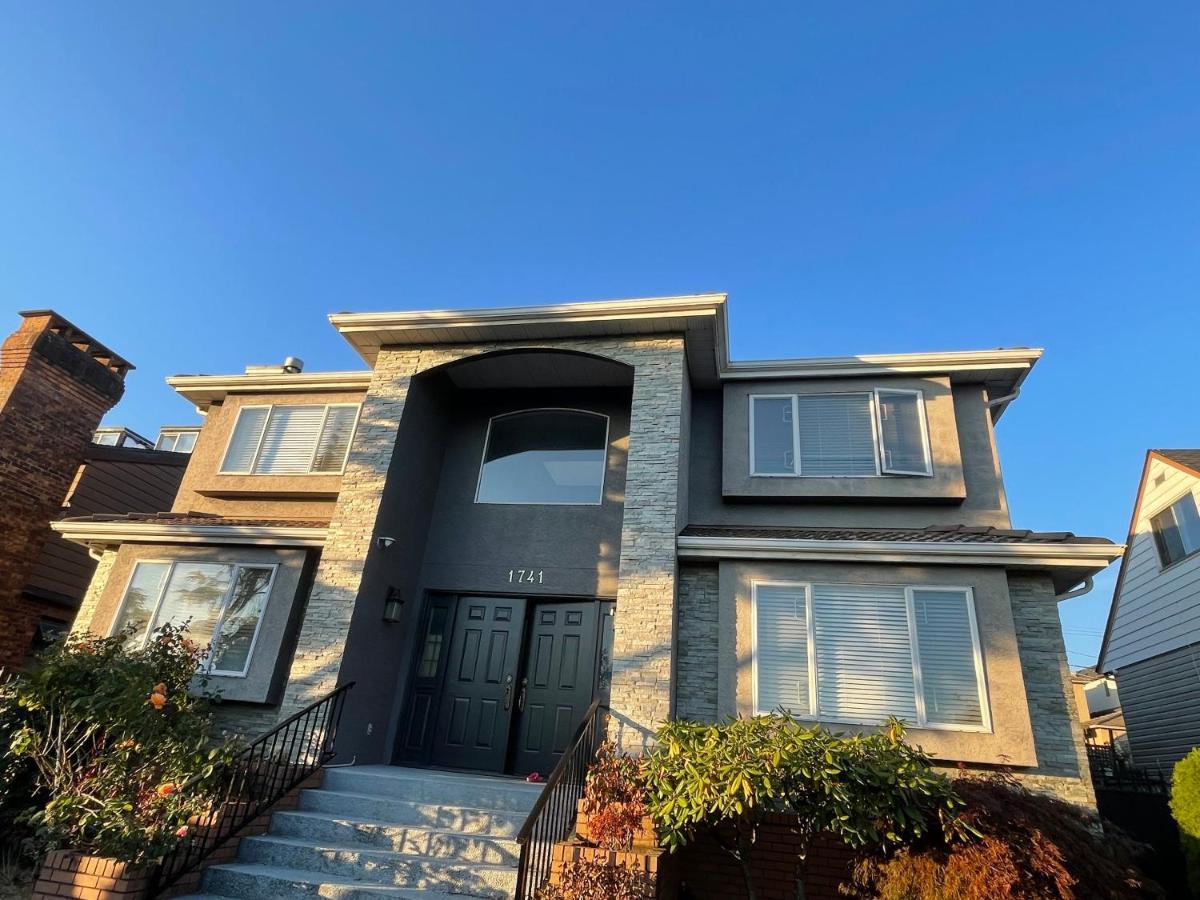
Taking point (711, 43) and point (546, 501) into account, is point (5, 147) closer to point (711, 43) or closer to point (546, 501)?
point (546, 501)

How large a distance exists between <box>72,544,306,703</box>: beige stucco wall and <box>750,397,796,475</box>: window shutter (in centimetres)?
635

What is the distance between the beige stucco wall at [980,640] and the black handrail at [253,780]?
14.1 feet

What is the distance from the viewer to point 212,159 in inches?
422

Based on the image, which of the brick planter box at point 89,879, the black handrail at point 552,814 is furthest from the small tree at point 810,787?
the brick planter box at point 89,879

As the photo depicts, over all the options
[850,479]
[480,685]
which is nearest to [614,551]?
[480,685]

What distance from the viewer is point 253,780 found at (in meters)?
5.98

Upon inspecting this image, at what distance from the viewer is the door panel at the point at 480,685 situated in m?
8.02

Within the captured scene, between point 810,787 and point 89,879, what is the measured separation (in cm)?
534

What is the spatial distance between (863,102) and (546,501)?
8.28m

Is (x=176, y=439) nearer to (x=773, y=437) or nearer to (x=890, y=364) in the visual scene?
(x=773, y=437)

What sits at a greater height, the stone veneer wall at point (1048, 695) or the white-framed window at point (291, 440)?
the white-framed window at point (291, 440)

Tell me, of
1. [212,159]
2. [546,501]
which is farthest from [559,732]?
[212,159]

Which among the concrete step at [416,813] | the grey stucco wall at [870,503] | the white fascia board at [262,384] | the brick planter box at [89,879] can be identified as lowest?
the brick planter box at [89,879]

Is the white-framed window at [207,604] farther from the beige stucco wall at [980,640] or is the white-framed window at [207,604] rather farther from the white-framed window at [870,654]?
the white-framed window at [870,654]
